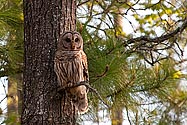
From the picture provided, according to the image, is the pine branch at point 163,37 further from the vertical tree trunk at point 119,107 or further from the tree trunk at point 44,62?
the tree trunk at point 44,62

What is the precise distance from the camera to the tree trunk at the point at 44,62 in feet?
6.26

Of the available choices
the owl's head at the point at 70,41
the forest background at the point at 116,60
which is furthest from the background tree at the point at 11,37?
the owl's head at the point at 70,41

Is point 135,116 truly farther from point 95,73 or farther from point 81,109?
point 81,109

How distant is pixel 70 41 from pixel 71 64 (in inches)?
3.6

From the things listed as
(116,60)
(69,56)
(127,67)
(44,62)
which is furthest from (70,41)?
(127,67)

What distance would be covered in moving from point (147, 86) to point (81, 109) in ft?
3.47

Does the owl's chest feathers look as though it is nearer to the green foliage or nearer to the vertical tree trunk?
the green foliage

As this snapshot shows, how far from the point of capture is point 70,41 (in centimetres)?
184

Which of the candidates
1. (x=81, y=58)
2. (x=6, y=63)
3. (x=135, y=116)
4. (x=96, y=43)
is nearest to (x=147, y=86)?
(x=135, y=116)

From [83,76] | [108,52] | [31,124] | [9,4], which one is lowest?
[31,124]

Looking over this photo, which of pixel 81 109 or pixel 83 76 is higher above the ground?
pixel 83 76

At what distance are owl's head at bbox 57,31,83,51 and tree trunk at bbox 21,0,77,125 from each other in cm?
11

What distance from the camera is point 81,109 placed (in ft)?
6.22

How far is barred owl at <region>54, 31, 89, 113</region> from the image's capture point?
182 cm
